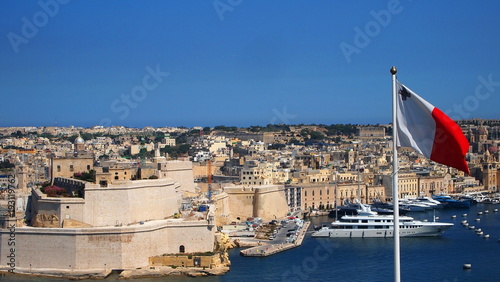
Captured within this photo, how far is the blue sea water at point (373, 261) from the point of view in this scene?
1521 centimetres

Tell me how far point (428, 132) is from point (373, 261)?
13354 millimetres

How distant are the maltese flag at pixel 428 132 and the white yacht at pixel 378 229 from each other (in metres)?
17.0

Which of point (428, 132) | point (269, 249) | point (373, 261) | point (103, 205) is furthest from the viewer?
point (269, 249)

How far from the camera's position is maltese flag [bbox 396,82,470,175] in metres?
4.07

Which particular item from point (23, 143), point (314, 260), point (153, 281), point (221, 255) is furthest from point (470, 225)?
point (23, 143)

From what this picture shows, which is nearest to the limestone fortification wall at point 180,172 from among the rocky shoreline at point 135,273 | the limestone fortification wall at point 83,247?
the limestone fortification wall at point 83,247

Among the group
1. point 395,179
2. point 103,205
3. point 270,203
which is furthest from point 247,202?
point 395,179

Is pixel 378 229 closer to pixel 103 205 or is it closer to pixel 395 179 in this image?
pixel 103 205

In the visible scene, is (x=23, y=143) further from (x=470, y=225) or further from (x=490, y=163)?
(x=470, y=225)

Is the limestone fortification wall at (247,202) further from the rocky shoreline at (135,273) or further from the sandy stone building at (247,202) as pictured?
the rocky shoreline at (135,273)

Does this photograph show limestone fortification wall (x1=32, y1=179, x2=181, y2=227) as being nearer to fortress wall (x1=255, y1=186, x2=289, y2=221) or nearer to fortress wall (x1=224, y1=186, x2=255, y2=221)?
fortress wall (x1=224, y1=186, x2=255, y2=221)

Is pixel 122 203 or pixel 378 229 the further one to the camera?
pixel 378 229

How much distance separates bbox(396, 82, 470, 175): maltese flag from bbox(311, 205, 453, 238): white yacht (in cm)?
1700

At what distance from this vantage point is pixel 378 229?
69.5ft
